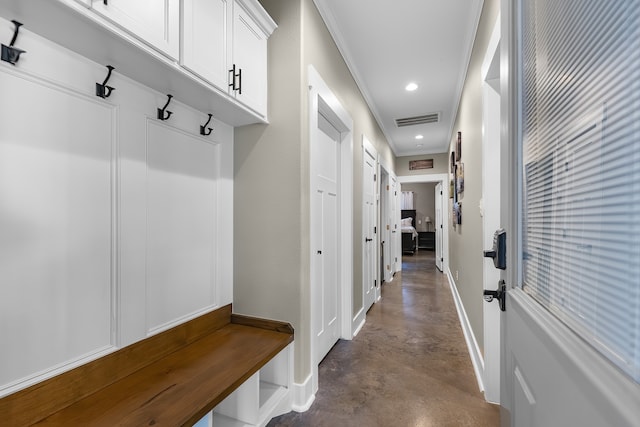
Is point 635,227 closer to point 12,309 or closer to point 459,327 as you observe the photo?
point 12,309

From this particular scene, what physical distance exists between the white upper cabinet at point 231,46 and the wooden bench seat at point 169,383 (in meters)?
1.23

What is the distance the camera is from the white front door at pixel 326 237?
216 cm

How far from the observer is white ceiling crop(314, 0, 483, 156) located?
206cm

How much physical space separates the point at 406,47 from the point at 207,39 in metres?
1.89

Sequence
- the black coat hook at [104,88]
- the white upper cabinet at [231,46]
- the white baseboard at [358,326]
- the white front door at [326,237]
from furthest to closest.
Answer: the white baseboard at [358,326], the white front door at [326,237], the white upper cabinet at [231,46], the black coat hook at [104,88]

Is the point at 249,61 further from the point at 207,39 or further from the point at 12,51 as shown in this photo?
the point at 12,51

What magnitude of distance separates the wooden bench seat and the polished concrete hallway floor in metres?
0.50

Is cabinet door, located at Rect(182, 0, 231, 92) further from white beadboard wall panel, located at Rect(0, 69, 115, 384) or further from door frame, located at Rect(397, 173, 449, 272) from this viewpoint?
door frame, located at Rect(397, 173, 449, 272)

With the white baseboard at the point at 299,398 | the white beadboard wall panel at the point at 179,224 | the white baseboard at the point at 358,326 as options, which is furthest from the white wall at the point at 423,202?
the white beadboard wall panel at the point at 179,224

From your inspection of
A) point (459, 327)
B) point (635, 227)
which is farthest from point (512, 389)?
point (459, 327)

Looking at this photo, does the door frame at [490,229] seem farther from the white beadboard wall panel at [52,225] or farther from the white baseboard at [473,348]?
the white beadboard wall panel at [52,225]

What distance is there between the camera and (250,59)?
158 cm

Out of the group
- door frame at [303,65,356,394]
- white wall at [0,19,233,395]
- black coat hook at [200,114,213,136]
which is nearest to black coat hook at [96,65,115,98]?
white wall at [0,19,233,395]

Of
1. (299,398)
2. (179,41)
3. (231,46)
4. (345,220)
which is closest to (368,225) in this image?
(345,220)
